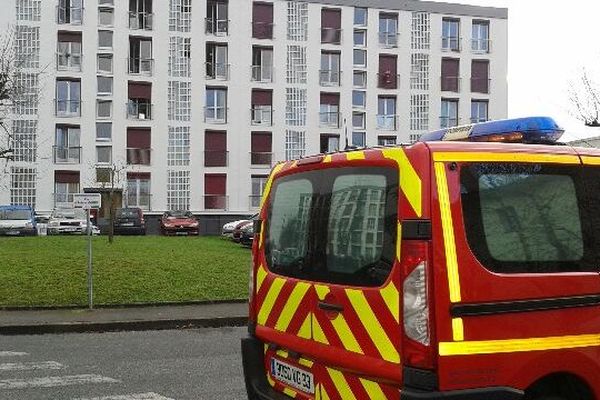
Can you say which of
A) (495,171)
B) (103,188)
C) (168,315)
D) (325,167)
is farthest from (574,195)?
(103,188)

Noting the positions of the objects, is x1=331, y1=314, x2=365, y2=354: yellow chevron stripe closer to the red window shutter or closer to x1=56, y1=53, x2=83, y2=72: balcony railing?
the red window shutter

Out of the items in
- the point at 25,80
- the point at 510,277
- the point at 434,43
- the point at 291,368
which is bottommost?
the point at 291,368

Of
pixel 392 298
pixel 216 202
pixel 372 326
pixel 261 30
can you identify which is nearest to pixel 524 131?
pixel 392 298

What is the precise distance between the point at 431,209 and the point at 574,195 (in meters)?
0.93

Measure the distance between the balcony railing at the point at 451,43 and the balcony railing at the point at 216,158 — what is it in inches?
672

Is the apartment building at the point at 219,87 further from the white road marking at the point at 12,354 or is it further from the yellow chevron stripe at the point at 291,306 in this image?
the yellow chevron stripe at the point at 291,306

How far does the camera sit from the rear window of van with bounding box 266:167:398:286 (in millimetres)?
3486

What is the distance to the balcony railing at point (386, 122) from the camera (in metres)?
47.7

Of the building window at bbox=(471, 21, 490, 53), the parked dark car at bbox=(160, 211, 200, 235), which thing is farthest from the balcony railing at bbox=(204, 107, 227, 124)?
the building window at bbox=(471, 21, 490, 53)

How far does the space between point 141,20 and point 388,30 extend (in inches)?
648

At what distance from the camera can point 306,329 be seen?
393cm

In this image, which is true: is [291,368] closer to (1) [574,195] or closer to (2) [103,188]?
(1) [574,195]

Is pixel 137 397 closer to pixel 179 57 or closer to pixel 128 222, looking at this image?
pixel 128 222

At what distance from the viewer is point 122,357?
27.0ft
